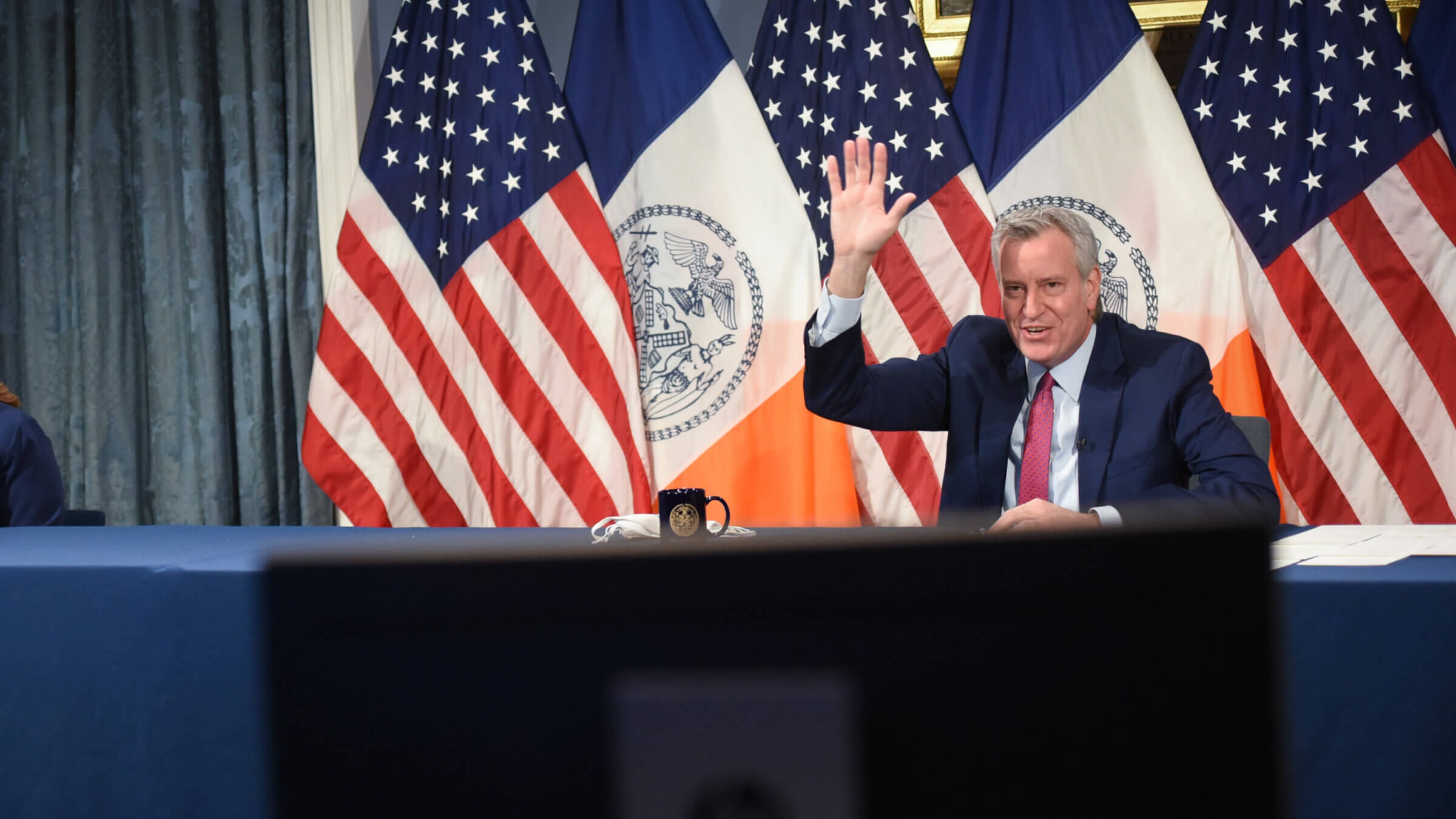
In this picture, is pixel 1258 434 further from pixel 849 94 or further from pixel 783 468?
pixel 849 94

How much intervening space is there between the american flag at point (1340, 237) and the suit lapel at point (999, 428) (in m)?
1.88

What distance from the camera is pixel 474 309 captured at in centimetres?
370

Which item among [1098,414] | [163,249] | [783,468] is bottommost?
[783,468]

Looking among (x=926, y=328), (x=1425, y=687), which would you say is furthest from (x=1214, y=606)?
(x=926, y=328)

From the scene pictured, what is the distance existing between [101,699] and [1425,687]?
Answer: 178 cm

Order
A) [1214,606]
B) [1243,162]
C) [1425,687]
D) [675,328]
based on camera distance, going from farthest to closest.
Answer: [675,328] → [1243,162] → [1425,687] → [1214,606]

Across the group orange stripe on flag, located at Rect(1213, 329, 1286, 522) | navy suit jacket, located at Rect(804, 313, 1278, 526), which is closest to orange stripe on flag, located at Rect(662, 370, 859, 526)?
orange stripe on flag, located at Rect(1213, 329, 1286, 522)

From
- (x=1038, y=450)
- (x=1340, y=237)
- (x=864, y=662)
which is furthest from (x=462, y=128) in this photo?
(x=864, y=662)

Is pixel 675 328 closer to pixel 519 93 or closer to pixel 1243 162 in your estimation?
pixel 519 93

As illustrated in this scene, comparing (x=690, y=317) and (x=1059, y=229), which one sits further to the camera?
(x=690, y=317)

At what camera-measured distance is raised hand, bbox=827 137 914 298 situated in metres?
1.89

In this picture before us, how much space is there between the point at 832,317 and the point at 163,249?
10.4 ft

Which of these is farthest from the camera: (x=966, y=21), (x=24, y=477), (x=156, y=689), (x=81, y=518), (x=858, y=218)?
(x=966, y=21)

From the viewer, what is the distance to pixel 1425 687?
1.23 metres
